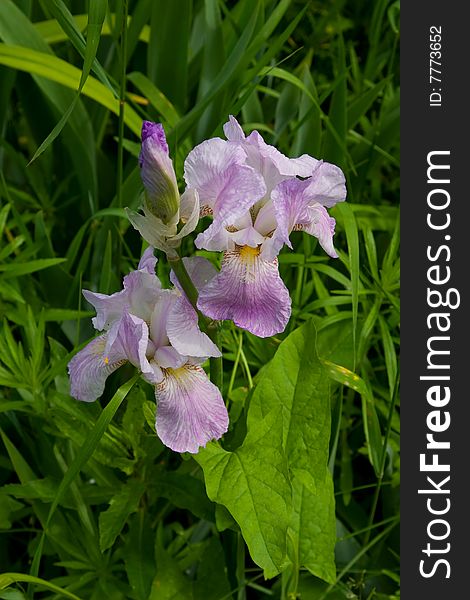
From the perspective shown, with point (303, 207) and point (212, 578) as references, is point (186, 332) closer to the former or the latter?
point (303, 207)

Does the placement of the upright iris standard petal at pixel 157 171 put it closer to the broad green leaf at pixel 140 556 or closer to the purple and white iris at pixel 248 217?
the purple and white iris at pixel 248 217

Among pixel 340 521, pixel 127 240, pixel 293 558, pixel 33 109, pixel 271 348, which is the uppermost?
pixel 33 109

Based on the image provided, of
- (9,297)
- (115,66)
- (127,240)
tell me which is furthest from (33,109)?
(9,297)

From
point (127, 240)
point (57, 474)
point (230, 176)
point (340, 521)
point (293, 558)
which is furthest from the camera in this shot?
point (127, 240)

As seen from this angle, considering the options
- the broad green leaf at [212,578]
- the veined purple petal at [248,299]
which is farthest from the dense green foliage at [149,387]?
the veined purple petal at [248,299]

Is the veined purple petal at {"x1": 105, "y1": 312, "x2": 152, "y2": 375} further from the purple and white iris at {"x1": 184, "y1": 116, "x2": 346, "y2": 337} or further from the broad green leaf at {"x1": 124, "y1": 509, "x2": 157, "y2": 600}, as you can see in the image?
the broad green leaf at {"x1": 124, "y1": 509, "x2": 157, "y2": 600}

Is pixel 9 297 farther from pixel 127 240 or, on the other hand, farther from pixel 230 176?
pixel 230 176
